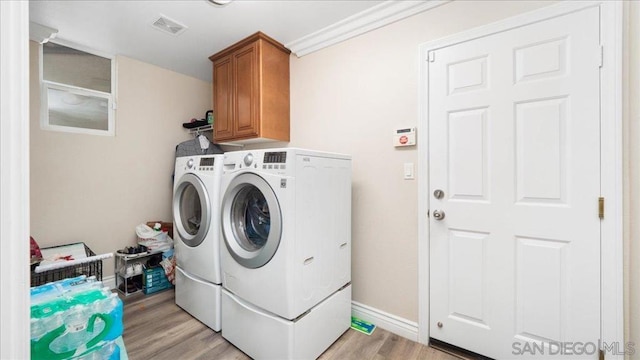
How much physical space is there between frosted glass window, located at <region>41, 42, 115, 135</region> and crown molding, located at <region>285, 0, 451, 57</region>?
180 centimetres

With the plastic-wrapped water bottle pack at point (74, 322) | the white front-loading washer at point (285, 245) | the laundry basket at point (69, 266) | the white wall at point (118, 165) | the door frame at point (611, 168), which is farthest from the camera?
the white wall at point (118, 165)

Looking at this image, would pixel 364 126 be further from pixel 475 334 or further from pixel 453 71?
pixel 475 334

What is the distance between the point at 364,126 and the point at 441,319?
1402 millimetres

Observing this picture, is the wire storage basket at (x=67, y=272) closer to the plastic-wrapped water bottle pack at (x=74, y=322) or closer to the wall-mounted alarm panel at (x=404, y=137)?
the plastic-wrapped water bottle pack at (x=74, y=322)

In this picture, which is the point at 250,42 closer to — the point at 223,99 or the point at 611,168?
the point at 223,99

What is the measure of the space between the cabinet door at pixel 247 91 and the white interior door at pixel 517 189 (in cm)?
140

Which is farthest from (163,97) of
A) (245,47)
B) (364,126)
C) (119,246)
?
(364,126)

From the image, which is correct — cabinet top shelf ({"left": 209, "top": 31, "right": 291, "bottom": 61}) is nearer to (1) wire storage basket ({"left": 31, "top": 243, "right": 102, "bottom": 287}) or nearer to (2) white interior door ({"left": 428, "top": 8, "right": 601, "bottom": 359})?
(2) white interior door ({"left": 428, "top": 8, "right": 601, "bottom": 359})

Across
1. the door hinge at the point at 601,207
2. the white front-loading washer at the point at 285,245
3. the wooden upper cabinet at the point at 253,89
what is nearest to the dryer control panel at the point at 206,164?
the white front-loading washer at the point at 285,245

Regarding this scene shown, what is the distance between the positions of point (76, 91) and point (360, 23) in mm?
2541

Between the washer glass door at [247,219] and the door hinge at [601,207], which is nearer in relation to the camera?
the door hinge at [601,207]

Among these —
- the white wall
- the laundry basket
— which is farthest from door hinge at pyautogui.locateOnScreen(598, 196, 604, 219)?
the white wall

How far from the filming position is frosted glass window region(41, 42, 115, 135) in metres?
2.22

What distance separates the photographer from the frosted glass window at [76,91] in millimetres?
2223
